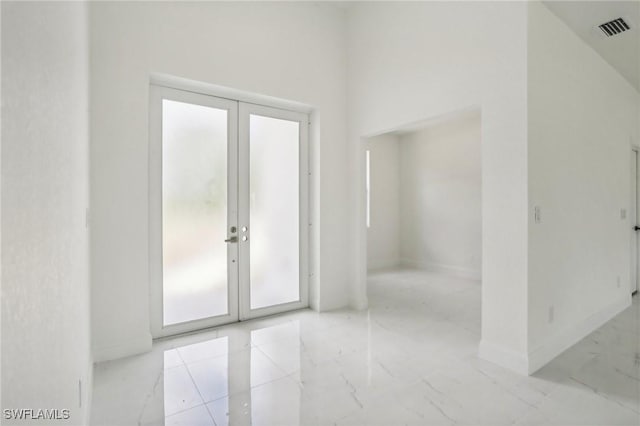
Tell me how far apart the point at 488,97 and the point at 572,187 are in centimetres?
125

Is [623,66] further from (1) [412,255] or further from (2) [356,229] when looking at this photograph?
(1) [412,255]

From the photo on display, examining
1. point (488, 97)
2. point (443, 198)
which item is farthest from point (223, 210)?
point (443, 198)

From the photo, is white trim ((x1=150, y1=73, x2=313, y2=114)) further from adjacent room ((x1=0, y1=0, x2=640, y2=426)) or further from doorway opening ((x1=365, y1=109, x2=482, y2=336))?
doorway opening ((x1=365, y1=109, x2=482, y2=336))

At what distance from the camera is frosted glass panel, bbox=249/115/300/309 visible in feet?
12.0

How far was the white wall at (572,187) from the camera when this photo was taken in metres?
2.52

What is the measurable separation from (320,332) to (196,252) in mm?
1540

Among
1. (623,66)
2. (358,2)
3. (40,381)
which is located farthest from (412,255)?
(40,381)

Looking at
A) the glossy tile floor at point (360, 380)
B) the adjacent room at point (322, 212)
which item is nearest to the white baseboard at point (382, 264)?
the adjacent room at point (322, 212)

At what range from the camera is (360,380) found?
237 cm

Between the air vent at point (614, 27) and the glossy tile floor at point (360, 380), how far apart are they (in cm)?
290

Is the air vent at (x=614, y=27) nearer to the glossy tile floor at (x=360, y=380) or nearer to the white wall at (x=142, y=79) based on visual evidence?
the white wall at (x=142, y=79)

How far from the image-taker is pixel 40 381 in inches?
27.4

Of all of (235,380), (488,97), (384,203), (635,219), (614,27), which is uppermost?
(614,27)

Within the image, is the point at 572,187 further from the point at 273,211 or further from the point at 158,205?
the point at 158,205
